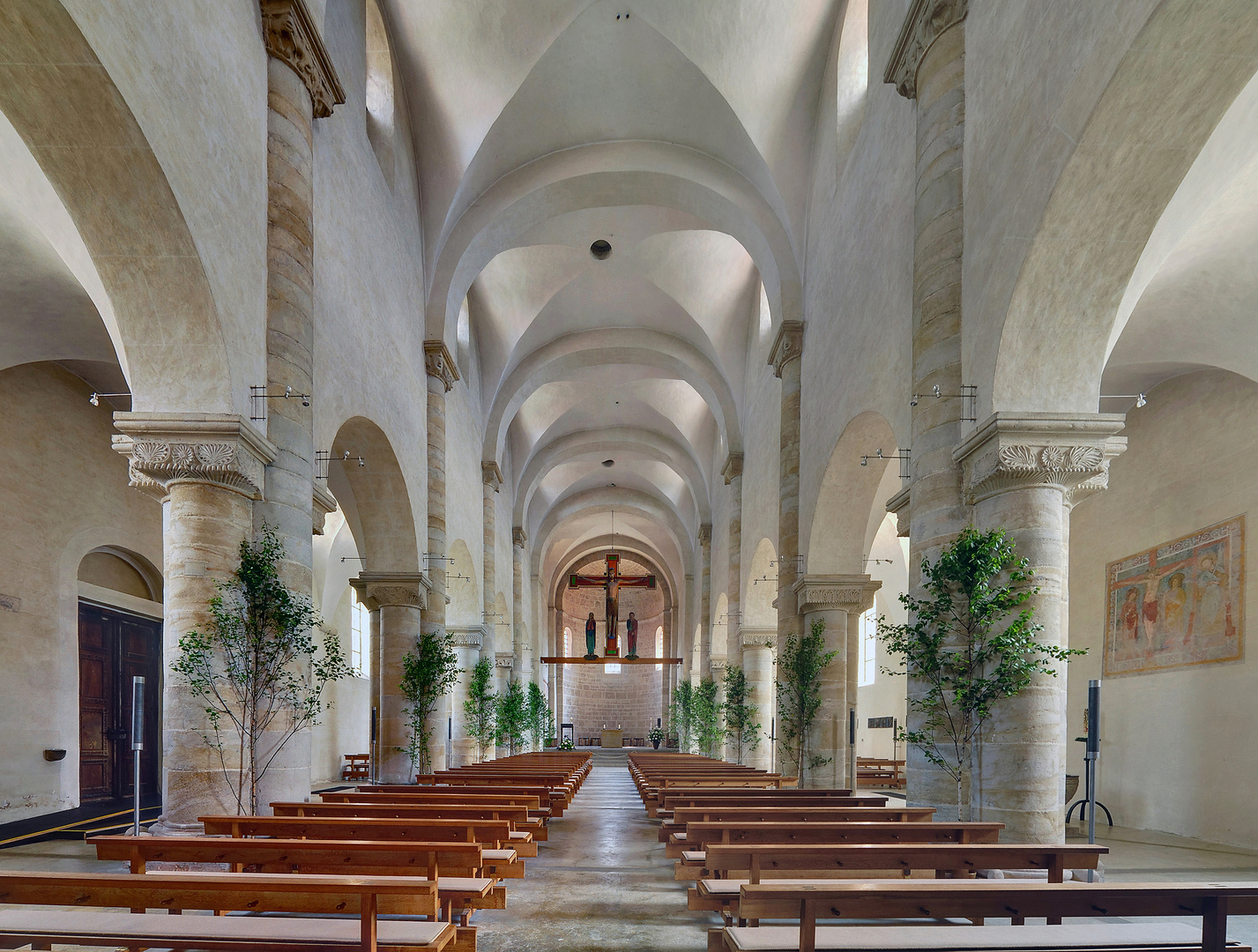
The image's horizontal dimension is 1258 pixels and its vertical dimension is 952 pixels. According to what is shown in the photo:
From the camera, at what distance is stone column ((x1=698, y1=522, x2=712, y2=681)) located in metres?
27.3

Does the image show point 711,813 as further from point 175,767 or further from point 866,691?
point 866,691

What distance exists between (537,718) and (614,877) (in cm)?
2126

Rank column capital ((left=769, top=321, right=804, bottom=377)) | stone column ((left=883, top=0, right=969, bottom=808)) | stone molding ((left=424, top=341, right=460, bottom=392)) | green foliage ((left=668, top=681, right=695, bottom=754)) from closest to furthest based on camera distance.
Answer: stone column ((left=883, top=0, right=969, bottom=808)), column capital ((left=769, top=321, right=804, bottom=377)), stone molding ((left=424, top=341, right=460, bottom=392)), green foliage ((left=668, top=681, right=695, bottom=754))

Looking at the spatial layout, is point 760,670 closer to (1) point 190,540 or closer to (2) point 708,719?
(2) point 708,719

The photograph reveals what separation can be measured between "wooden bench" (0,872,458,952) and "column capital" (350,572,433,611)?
1063cm

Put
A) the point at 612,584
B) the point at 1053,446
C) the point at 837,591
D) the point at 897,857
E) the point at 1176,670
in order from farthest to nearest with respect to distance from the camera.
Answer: the point at 612,584 < the point at 837,591 < the point at 1176,670 < the point at 1053,446 < the point at 897,857

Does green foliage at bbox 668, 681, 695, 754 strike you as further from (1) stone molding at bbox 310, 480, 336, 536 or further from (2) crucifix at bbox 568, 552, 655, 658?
(1) stone molding at bbox 310, 480, 336, 536

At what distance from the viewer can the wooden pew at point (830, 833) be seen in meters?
5.92

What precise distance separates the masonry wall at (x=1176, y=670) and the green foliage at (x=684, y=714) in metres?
14.2

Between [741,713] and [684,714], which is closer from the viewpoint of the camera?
[741,713]

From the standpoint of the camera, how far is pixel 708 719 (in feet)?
75.9

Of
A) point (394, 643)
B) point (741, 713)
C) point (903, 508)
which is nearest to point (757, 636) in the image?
point (741, 713)

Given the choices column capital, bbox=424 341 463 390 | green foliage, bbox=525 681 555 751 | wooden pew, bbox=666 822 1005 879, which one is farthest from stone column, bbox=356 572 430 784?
green foliage, bbox=525 681 555 751

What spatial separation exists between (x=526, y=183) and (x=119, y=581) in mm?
8981
